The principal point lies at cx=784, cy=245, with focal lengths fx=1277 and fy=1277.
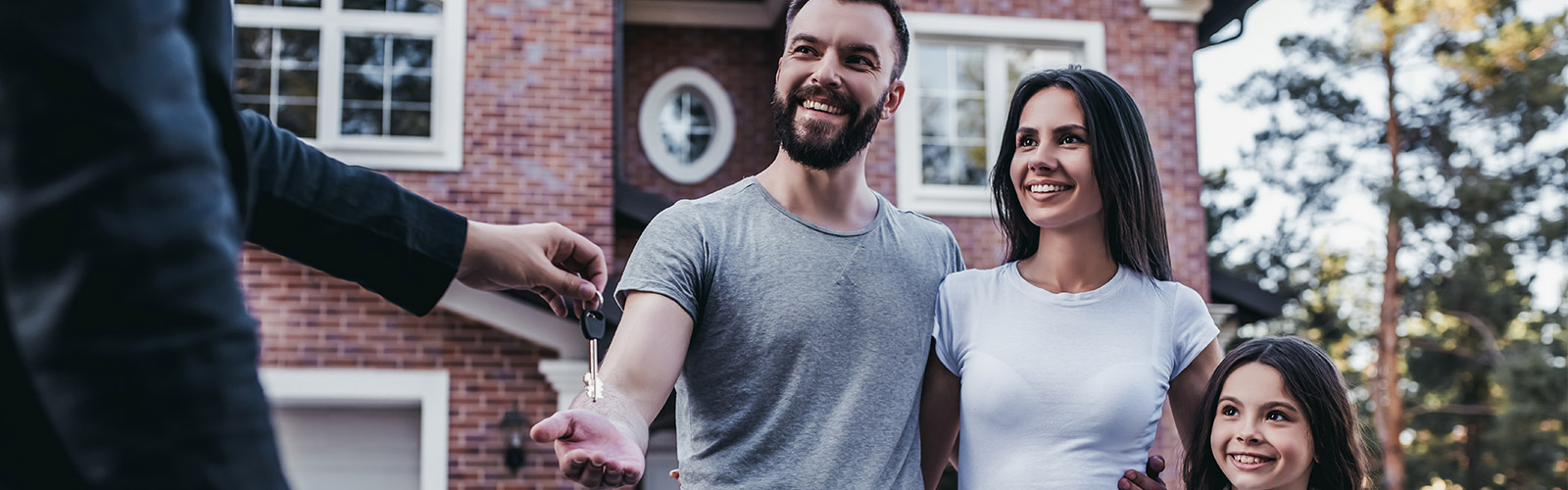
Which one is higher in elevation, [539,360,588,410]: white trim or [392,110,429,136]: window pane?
[392,110,429,136]: window pane

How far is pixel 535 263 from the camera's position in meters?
1.76

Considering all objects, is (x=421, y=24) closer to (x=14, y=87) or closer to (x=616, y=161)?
(x=616, y=161)

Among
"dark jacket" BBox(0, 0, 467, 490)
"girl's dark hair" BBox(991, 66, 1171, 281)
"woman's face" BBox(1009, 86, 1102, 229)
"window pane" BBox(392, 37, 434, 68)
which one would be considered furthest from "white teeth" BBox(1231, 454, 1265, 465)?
"window pane" BBox(392, 37, 434, 68)

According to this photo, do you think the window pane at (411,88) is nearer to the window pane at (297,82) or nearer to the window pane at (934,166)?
the window pane at (297,82)

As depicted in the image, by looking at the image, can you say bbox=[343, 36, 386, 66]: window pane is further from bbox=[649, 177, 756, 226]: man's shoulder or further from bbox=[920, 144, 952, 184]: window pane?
bbox=[649, 177, 756, 226]: man's shoulder

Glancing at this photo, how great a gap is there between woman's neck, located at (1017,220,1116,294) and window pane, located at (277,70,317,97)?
669cm

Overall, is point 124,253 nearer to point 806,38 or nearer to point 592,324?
point 592,324

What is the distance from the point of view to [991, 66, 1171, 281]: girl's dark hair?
297cm

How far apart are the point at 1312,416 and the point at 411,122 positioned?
22.6ft

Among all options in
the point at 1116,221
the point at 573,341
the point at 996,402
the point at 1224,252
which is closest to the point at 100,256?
the point at 996,402

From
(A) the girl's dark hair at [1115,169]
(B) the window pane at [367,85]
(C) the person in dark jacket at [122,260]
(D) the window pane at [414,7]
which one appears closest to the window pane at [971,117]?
(D) the window pane at [414,7]

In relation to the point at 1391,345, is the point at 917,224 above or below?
above

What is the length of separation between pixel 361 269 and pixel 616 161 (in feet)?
23.7

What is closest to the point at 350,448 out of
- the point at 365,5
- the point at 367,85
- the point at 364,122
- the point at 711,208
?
the point at 364,122
